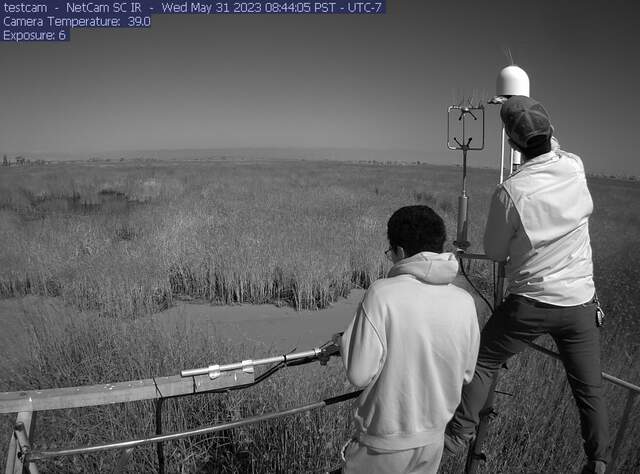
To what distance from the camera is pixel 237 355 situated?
4.38 metres

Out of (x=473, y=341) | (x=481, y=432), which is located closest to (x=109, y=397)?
(x=473, y=341)

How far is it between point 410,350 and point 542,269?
3.18 feet

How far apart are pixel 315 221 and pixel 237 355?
8.49 m

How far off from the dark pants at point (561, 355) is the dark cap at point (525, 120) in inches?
29.2

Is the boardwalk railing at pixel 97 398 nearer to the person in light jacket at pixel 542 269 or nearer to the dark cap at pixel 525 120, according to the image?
the person in light jacket at pixel 542 269

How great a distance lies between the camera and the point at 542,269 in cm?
218

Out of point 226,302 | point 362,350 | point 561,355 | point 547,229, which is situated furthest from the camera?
point 226,302

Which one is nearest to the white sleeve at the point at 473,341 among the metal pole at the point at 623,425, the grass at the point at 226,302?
the metal pole at the point at 623,425

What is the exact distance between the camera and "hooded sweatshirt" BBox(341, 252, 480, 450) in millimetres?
1512

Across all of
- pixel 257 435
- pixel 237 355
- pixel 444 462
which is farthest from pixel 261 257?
pixel 444 462

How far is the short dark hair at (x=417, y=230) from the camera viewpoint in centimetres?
163

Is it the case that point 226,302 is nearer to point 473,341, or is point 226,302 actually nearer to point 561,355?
point 561,355

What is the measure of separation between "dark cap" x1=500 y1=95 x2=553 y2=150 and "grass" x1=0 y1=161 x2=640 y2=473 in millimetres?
2174

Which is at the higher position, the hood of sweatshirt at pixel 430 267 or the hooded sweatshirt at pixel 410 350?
the hood of sweatshirt at pixel 430 267
